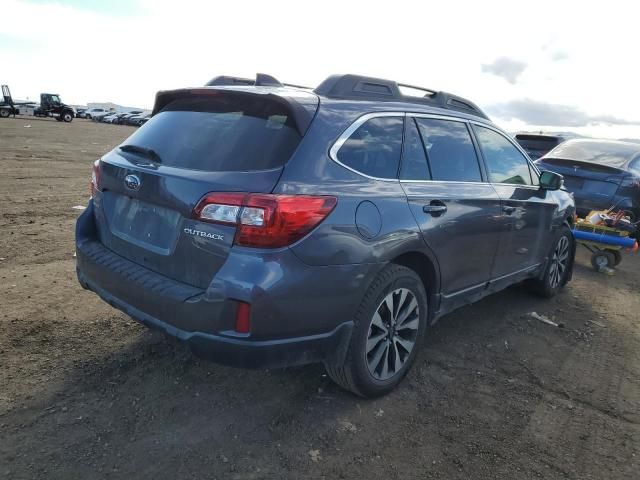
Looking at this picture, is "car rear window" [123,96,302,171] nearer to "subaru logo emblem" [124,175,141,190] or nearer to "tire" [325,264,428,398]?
Result: "subaru logo emblem" [124,175,141,190]

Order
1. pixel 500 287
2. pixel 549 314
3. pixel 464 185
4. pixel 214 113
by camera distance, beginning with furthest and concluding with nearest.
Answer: pixel 549 314
pixel 500 287
pixel 464 185
pixel 214 113

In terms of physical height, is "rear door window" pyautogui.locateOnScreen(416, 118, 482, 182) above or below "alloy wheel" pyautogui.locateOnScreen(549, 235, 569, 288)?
above

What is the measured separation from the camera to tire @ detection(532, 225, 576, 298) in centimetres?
516

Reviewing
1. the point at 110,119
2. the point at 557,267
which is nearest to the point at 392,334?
the point at 557,267

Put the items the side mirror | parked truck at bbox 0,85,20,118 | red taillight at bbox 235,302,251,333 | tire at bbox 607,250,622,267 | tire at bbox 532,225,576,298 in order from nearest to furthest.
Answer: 1. red taillight at bbox 235,302,251,333
2. the side mirror
3. tire at bbox 532,225,576,298
4. tire at bbox 607,250,622,267
5. parked truck at bbox 0,85,20,118

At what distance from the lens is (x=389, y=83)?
134 inches

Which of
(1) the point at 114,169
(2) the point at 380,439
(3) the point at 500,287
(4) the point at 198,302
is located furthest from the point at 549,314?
(1) the point at 114,169

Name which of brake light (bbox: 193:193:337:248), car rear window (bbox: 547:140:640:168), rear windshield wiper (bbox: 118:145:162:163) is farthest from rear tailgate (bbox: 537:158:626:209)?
rear windshield wiper (bbox: 118:145:162:163)

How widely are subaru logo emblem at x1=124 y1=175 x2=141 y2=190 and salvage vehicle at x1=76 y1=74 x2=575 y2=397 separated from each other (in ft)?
0.04

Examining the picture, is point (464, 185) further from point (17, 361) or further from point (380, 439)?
point (17, 361)

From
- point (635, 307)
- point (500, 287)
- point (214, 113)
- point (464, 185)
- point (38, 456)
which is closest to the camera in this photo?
point (38, 456)

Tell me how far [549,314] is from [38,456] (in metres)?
4.41

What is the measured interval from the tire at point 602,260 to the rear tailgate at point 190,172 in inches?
216

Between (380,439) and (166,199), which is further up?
(166,199)
